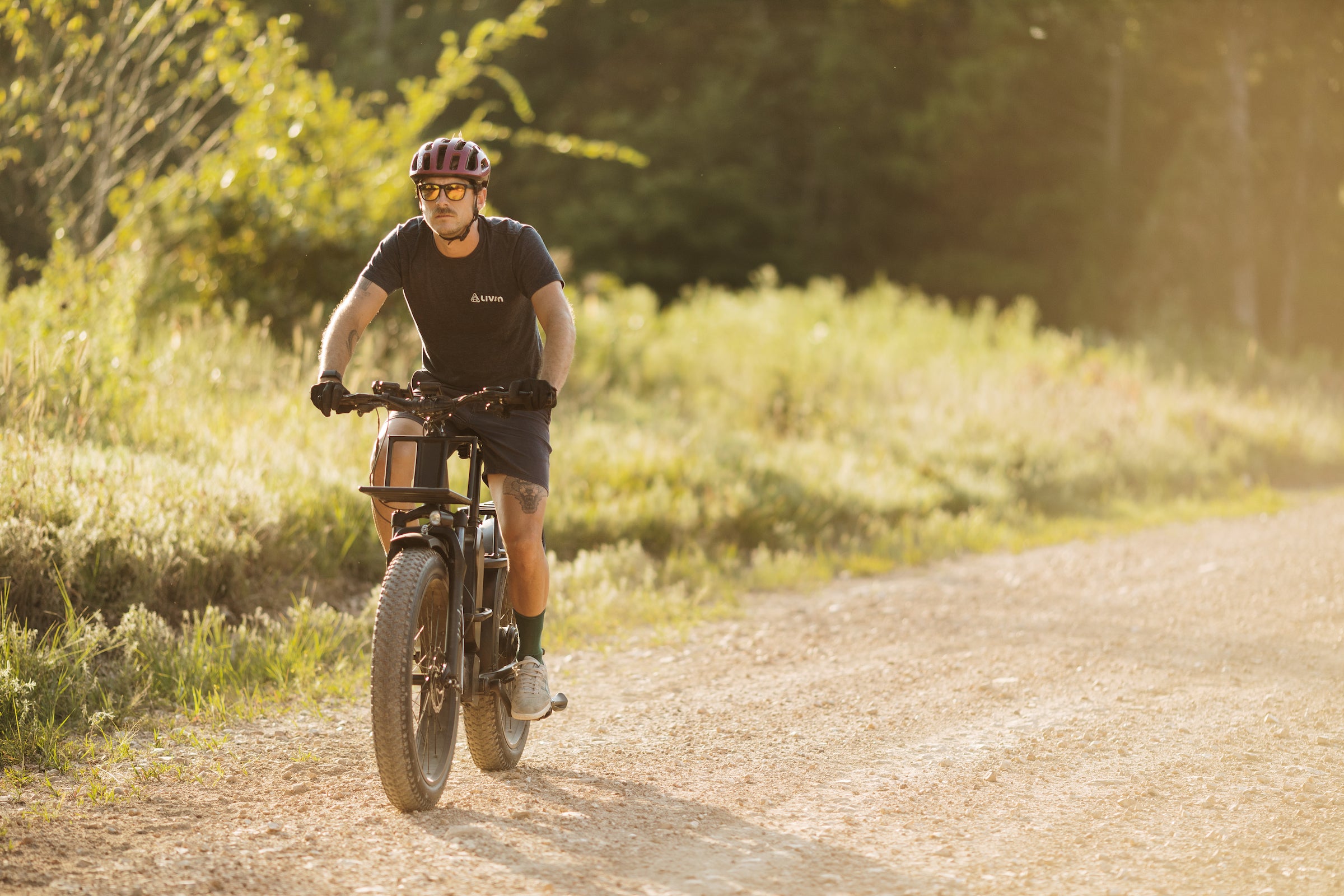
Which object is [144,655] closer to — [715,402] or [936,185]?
[715,402]

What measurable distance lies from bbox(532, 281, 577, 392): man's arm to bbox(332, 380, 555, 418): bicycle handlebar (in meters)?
0.28

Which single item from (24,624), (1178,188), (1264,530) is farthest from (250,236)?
(1178,188)

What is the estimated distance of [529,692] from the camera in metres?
4.96

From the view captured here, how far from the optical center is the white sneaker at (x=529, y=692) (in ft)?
16.1

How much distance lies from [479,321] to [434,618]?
114 cm

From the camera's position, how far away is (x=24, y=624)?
5988 millimetres

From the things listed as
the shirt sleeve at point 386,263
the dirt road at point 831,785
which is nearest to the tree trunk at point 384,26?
the dirt road at point 831,785

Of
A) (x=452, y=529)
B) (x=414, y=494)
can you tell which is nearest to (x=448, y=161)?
(x=414, y=494)

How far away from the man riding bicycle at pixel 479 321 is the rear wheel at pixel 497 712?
0.28ft

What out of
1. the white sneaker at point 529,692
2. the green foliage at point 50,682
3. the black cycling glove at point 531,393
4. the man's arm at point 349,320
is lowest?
the green foliage at point 50,682

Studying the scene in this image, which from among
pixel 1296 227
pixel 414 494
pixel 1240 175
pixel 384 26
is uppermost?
pixel 384 26

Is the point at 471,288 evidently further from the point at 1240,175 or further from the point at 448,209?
the point at 1240,175

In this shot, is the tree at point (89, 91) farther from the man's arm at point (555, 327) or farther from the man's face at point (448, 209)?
the man's arm at point (555, 327)

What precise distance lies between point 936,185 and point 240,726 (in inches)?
1272
